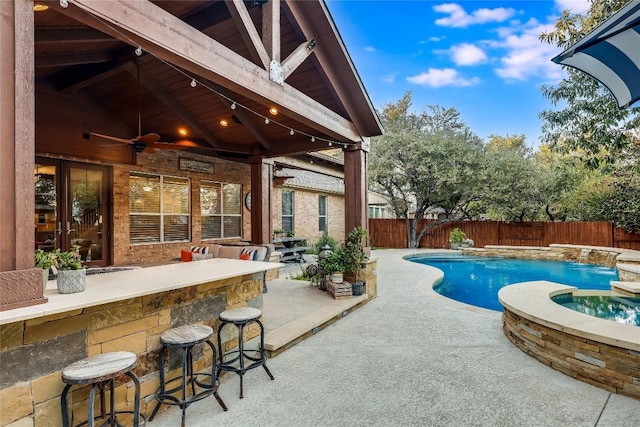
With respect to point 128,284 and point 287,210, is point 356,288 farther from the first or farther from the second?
point 287,210

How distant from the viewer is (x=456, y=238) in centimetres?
1518

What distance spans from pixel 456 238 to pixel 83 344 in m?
15.1

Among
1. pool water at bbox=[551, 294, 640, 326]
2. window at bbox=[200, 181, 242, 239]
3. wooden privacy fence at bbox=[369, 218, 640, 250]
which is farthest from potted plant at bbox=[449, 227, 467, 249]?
window at bbox=[200, 181, 242, 239]

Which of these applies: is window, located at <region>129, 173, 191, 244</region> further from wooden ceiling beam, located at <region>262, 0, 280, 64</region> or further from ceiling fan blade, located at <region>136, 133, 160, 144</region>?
wooden ceiling beam, located at <region>262, 0, 280, 64</region>

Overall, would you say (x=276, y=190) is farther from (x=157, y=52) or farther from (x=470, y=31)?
(x=470, y=31)

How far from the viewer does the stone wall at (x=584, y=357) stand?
282 cm

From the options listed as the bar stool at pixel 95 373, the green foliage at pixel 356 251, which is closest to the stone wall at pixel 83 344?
the bar stool at pixel 95 373

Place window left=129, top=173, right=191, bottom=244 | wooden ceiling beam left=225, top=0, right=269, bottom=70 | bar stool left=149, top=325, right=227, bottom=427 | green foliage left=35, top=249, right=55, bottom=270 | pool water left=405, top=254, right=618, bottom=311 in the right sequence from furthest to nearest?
pool water left=405, top=254, right=618, bottom=311, window left=129, top=173, right=191, bottom=244, wooden ceiling beam left=225, top=0, right=269, bottom=70, bar stool left=149, top=325, right=227, bottom=427, green foliage left=35, top=249, right=55, bottom=270

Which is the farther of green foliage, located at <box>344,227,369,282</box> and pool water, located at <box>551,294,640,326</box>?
green foliage, located at <box>344,227,369,282</box>

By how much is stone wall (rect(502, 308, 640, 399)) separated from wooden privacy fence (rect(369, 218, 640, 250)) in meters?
12.6

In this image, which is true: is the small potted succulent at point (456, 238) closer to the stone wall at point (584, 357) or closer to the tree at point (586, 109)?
the tree at point (586, 109)

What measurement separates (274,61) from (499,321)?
4.57 metres

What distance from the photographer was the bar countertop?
72.6 inches

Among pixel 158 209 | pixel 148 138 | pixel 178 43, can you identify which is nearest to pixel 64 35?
pixel 148 138
